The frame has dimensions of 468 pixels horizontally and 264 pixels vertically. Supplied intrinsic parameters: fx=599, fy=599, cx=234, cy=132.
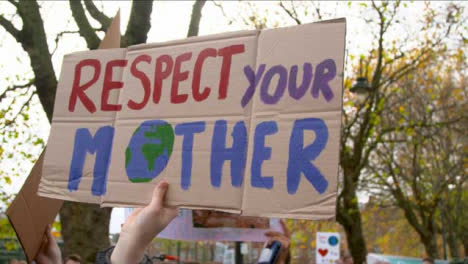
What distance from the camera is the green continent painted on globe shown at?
3119 mm

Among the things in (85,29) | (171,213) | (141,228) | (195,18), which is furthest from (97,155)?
(195,18)

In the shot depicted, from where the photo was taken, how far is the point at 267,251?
10.8 feet

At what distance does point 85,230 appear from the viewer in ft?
26.4

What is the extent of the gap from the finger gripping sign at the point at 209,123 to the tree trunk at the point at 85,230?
475 centimetres

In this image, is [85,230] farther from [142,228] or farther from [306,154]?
[306,154]

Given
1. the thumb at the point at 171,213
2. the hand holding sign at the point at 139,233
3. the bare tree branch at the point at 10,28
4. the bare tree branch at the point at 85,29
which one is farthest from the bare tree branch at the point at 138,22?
the hand holding sign at the point at 139,233

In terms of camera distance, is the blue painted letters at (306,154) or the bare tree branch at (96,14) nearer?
the blue painted letters at (306,154)

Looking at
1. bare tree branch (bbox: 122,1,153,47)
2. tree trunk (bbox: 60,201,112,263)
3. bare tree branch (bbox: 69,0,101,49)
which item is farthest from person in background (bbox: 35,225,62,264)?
bare tree branch (bbox: 69,0,101,49)

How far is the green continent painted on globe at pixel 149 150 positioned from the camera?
312 centimetres

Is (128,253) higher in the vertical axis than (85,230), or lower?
lower

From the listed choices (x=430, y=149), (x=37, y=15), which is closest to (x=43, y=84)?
(x=37, y=15)

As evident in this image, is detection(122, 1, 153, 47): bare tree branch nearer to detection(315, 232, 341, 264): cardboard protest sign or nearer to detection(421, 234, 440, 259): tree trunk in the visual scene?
detection(315, 232, 341, 264): cardboard protest sign

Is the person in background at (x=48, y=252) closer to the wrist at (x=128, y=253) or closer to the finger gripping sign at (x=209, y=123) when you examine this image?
the finger gripping sign at (x=209, y=123)

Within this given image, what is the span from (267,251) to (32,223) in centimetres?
131
